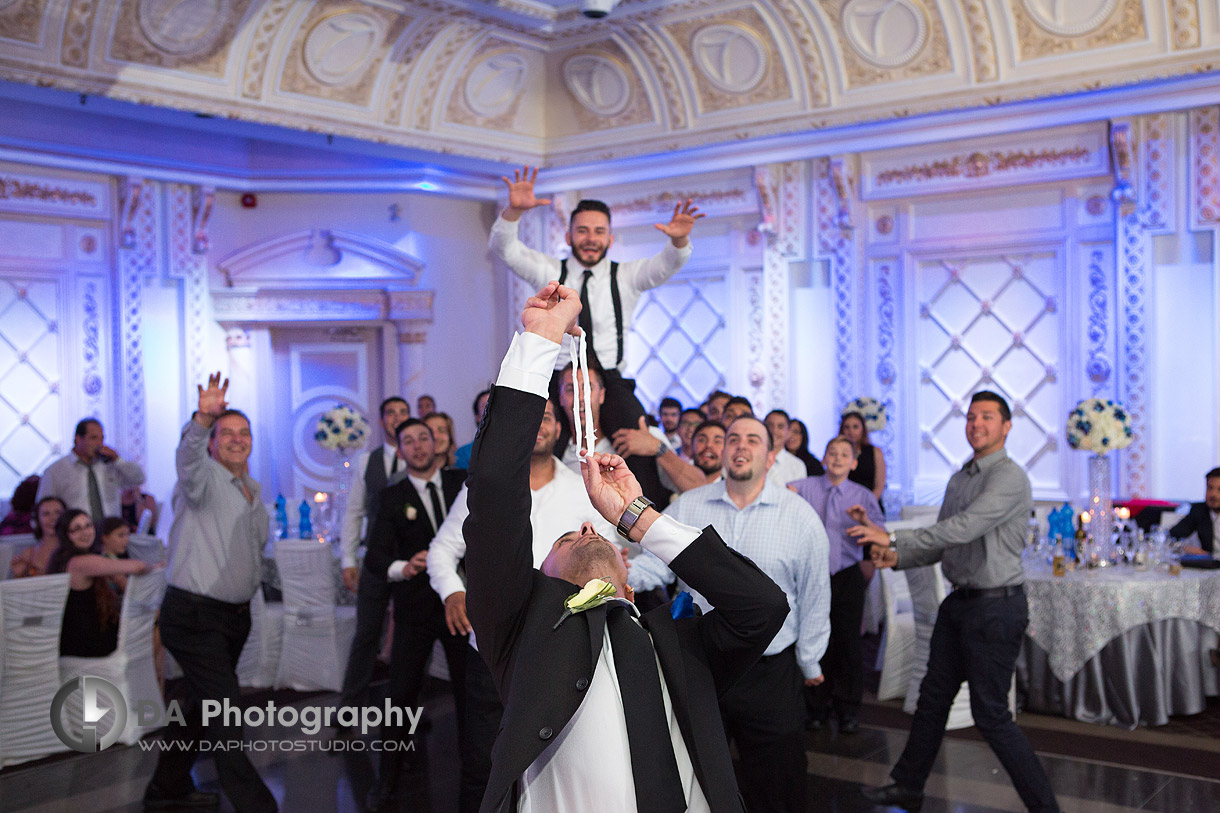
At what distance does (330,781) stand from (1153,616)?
4185 mm

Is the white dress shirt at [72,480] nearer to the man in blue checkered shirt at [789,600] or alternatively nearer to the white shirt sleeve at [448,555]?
the white shirt sleeve at [448,555]

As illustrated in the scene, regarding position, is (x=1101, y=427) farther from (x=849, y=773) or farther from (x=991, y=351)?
(x=849, y=773)

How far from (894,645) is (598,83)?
5.76 metres

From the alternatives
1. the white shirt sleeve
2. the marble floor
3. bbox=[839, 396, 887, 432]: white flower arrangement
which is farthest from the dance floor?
bbox=[839, 396, 887, 432]: white flower arrangement

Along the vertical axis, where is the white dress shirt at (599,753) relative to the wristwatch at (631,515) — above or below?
below

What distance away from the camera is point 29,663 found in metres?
5.24

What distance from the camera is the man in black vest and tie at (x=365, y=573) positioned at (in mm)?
5258

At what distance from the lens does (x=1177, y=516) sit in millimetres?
7203

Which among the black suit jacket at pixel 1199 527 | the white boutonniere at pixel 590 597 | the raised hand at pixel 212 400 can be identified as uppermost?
the raised hand at pixel 212 400

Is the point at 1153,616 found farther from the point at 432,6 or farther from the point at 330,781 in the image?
the point at 432,6

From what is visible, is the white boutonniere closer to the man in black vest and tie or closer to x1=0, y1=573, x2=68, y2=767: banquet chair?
the man in black vest and tie

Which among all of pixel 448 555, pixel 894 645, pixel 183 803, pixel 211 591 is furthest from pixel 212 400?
pixel 894 645

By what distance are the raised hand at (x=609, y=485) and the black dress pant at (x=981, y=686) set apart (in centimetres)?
260

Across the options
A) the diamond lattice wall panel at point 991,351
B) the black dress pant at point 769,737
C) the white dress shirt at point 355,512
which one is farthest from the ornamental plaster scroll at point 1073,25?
the black dress pant at point 769,737
